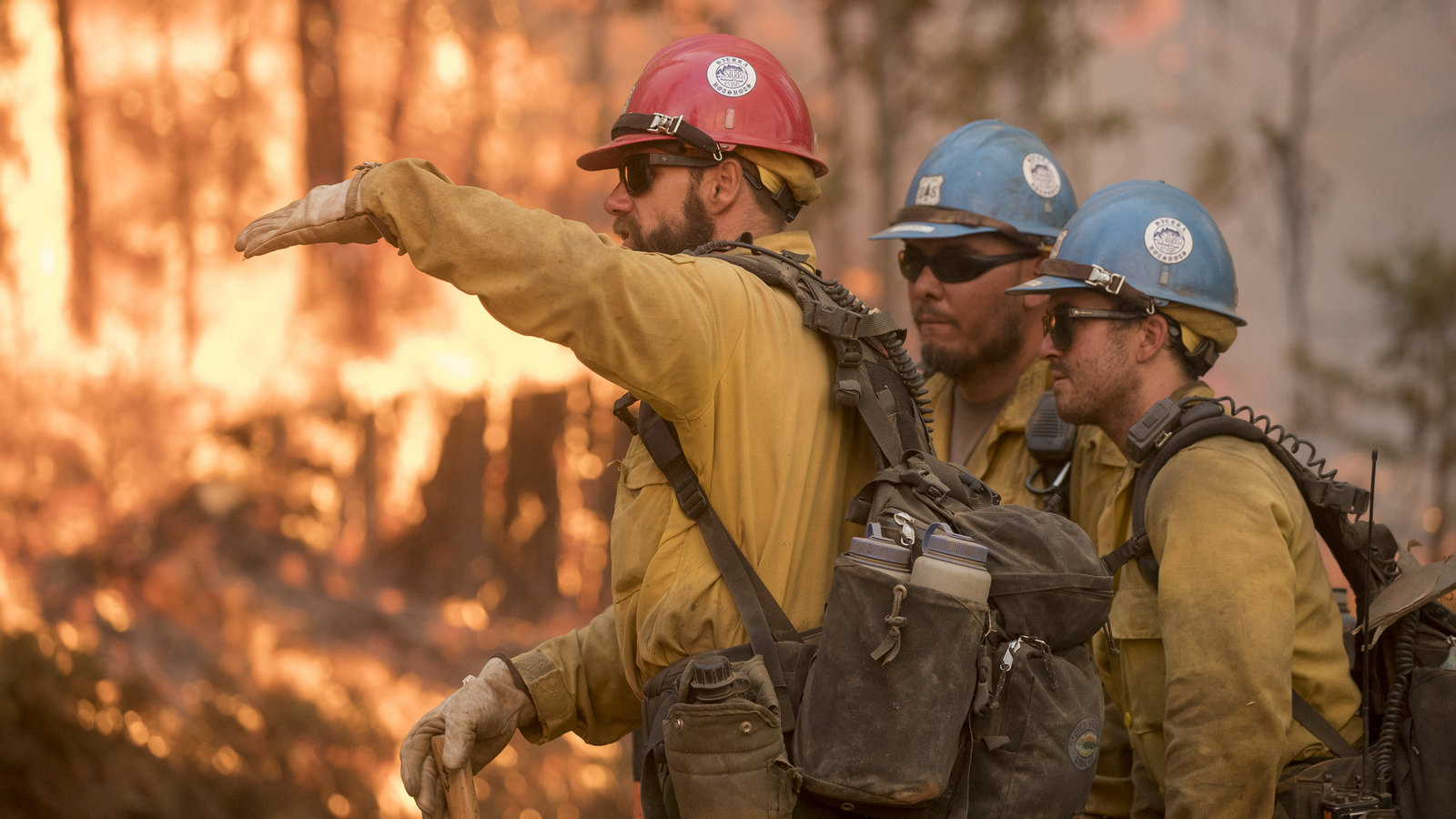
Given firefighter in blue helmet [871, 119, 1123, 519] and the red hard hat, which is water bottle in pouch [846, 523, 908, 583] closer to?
the red hard hat

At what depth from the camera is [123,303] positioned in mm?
6852

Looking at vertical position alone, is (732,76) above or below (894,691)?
above

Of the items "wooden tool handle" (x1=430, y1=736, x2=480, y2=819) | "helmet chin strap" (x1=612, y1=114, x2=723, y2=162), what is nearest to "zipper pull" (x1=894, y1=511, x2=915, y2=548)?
"helmet chin strap" (x1=612, y1=114, x2=723, y2=162)

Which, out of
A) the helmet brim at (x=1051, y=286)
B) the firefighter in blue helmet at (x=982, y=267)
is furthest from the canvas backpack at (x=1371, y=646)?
the firefighter in blue helmet at (x=982, y=267)

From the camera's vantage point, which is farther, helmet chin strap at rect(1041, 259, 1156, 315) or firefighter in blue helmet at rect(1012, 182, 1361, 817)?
helmet chin strap at rect(1041, 259, 1156, 315)

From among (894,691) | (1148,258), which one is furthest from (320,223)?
(1148,258)

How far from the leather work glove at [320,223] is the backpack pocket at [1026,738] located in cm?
129

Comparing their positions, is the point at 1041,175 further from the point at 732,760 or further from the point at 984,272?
the point at 732,760

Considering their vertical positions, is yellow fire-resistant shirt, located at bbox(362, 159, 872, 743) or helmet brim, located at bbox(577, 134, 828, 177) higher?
helmet brim, located at bbox(577, 134, 828, 177)

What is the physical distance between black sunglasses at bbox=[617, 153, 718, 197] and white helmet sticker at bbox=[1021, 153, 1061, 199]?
1.88m

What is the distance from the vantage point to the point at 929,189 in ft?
13.5

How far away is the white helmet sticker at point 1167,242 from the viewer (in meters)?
3.18

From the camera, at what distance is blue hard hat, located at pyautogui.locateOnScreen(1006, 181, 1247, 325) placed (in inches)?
124

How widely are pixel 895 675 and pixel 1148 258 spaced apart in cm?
172
